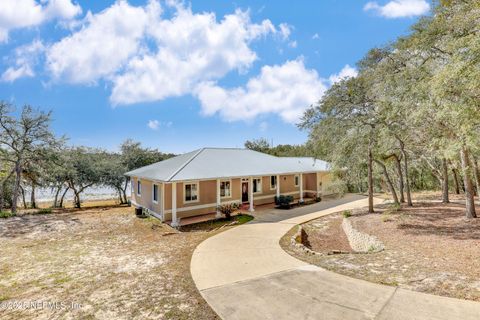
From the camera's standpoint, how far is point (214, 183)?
16141 millimetres

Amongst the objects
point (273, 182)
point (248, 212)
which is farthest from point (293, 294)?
point (273, 182)

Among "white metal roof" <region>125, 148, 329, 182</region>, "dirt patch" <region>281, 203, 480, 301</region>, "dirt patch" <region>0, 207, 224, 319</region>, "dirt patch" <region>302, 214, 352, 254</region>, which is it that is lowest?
"dirt patch" <region>302, 214, 352, 254</region>

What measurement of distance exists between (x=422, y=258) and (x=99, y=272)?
9.64m

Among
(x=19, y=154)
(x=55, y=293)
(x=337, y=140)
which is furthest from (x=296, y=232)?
(x=19, y=154)

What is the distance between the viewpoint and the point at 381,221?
12602mm

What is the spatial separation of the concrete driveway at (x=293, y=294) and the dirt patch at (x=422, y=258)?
0.52 meters

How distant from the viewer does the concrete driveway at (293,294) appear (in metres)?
4.73

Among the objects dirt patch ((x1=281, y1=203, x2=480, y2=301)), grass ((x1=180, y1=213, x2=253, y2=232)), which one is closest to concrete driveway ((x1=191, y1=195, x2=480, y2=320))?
dirt patch ((x1=281, y1=203, x2=480, y2=301))

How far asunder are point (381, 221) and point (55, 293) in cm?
1342

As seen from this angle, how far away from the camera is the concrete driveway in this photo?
4.73 meters

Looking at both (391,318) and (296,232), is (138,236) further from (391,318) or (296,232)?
(391,318)

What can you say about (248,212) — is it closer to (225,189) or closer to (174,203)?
(225,189)

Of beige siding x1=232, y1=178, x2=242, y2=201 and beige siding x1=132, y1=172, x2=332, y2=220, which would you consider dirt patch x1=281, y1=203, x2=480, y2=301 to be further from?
beige siding x1=232, y1=178, x2=242, y2=201

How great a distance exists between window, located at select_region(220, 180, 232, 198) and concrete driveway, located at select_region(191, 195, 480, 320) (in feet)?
26.3
